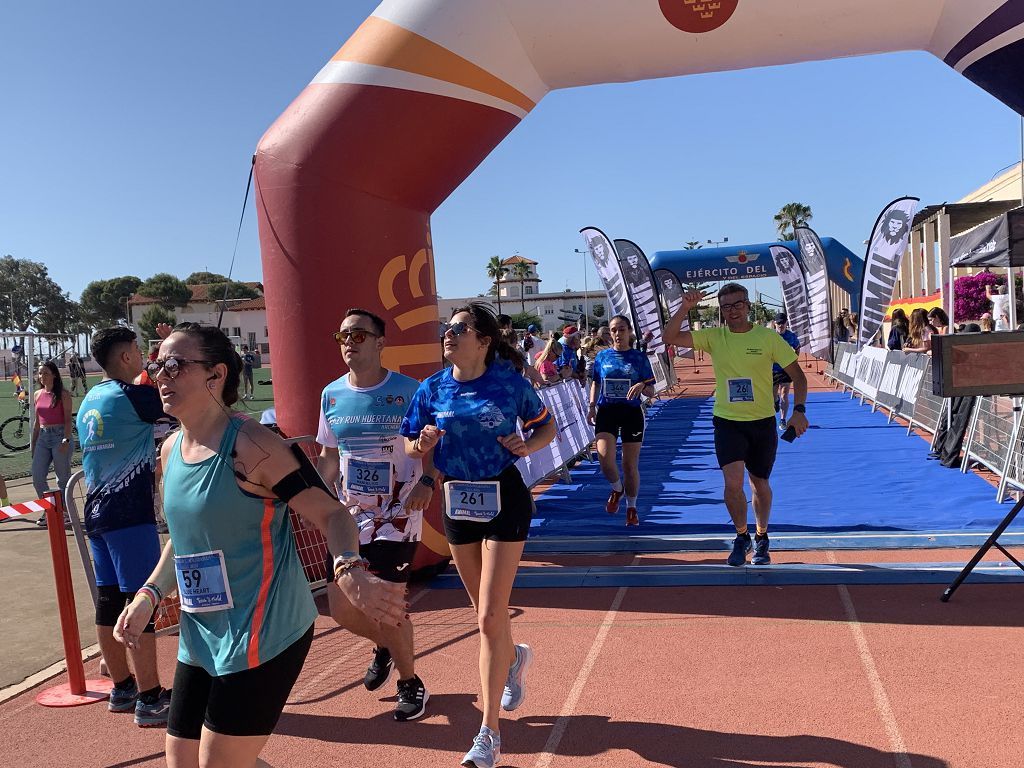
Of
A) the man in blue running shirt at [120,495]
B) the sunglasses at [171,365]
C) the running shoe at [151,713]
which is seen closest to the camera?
the sunglasses at [171,365]

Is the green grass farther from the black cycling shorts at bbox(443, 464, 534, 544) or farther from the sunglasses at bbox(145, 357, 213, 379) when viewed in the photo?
the sunglasses at bbox(145, 357, 213, 379)

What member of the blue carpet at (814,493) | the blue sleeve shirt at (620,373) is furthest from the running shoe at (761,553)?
the blue sleeve shirt at (620,373)

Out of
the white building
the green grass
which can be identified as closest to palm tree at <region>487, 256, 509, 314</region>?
the white building

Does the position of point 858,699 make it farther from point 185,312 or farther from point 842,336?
point 185,312

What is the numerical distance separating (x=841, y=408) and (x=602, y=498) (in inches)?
420

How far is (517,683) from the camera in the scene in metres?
4.21

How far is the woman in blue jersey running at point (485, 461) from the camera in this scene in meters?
3.76

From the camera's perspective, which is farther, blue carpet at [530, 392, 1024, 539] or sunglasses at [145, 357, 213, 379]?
blue carpet at [530, 392, 1024, 539]

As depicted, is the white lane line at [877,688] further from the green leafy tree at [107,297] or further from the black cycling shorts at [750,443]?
the green leafy tree at [107,297]

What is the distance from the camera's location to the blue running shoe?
466 cm

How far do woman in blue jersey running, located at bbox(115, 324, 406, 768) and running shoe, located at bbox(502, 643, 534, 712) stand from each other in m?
1.77

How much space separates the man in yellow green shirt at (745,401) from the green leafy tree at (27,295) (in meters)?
109

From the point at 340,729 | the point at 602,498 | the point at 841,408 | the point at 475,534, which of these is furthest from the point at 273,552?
the point at 841,408

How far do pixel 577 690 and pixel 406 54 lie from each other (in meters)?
4.39
